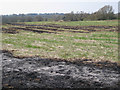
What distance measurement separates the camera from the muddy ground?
843cm

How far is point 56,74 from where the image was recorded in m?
9.83

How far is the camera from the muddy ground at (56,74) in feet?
27.7

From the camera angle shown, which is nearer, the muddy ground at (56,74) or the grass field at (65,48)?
the muddy ground at (56,74)

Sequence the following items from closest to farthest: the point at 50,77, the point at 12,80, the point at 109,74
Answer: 1. the point at 12,80
2. the point at 50,77
3. the point at 109,74

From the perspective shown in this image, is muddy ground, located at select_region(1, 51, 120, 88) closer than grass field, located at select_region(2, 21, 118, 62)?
Yes

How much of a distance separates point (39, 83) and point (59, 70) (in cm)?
226

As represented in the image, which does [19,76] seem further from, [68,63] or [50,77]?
[68,63]

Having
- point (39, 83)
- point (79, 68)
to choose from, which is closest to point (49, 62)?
point (79, 68)

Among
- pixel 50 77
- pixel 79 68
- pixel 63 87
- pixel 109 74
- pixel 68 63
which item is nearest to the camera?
pixel 63 87

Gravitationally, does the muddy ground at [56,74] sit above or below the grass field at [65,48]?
below

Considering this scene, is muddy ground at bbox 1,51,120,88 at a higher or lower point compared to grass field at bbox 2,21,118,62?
lower

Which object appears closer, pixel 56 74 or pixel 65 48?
pixel 56 74

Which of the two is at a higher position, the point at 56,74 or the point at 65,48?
the point at 65,48

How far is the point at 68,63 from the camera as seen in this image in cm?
1217
